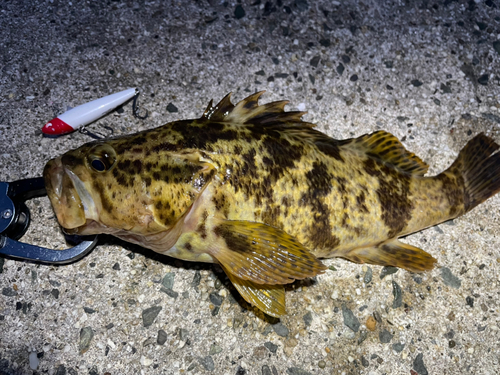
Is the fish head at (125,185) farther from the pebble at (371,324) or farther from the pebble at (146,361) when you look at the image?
the pebble at (371,324)

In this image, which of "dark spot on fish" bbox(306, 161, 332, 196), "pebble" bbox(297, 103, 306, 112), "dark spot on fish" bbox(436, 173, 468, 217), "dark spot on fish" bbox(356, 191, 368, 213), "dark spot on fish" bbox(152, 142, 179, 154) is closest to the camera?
"dark spot on fish" bbox(152, 142, 179, 154)

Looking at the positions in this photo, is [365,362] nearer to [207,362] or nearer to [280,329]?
[280,329]

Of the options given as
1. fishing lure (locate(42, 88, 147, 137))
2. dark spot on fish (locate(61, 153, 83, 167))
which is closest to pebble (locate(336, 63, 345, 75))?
fishing lure (locate(42, 88, 147, 137))

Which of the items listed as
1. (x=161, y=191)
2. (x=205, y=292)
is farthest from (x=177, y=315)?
(x=161, y=191)

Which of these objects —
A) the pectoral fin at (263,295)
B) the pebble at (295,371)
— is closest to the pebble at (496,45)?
the pectoral fin at (263,295)

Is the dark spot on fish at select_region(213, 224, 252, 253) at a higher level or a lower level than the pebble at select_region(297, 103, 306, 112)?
lower

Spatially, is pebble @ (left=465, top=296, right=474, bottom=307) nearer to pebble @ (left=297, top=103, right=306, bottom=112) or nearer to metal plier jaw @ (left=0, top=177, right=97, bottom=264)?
pebble @ (left=297, top=103, right=306, bottom=112)

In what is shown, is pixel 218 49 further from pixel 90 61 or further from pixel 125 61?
pixel 90 61
